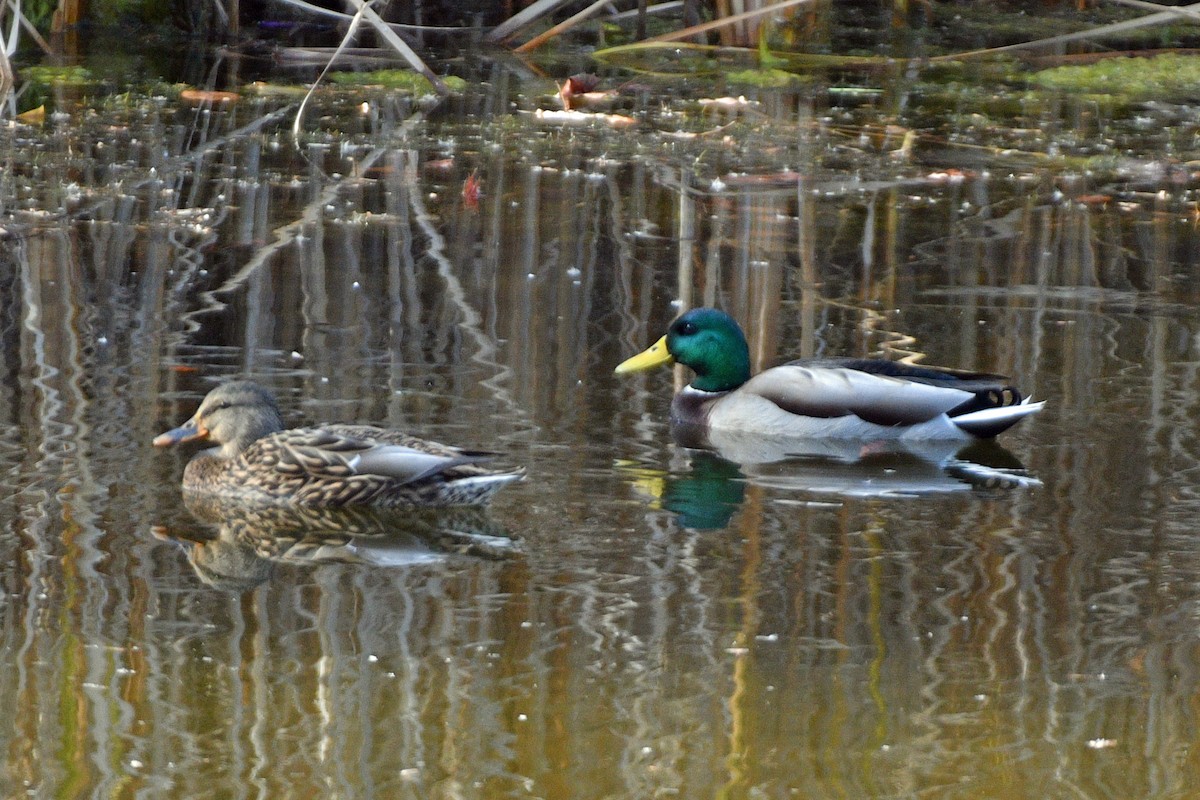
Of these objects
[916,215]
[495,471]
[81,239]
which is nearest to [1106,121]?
[916,215]

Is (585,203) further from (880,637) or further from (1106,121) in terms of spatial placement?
(880,637)

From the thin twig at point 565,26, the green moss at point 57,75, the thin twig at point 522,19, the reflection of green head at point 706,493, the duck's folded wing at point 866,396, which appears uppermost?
the thin twig at point 522,19

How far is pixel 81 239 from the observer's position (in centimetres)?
858

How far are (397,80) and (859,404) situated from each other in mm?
7854

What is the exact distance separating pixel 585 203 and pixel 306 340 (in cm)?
303

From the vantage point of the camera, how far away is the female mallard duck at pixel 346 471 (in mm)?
5473

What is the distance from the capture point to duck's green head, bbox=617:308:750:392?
265 inches

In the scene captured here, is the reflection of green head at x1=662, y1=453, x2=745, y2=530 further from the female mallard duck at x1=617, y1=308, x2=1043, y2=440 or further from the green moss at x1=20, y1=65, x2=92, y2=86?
the green moss at x1=20, y1=65, x2=92, y2=86

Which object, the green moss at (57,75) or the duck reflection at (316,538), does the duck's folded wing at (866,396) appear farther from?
the green moss at (57,75)

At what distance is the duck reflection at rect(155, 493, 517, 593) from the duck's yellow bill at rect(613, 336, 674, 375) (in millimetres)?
1347

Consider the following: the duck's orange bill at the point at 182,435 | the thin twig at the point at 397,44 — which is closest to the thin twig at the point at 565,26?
the thin twig at the point at 397,44

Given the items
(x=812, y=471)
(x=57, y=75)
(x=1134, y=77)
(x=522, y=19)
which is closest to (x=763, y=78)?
(x=522, y=19)

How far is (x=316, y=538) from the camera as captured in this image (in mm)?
5312

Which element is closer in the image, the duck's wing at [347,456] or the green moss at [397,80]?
the duck's wing at [347,456]
